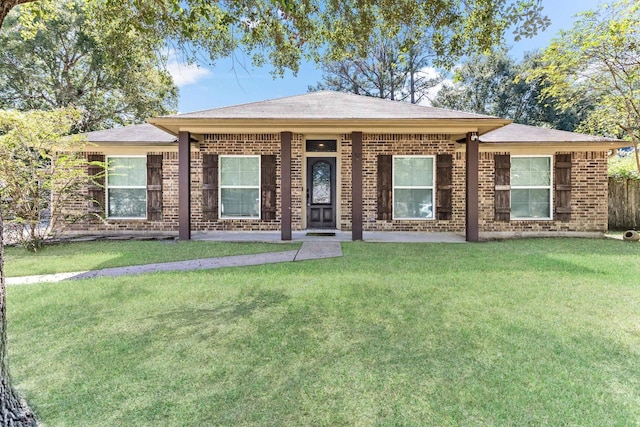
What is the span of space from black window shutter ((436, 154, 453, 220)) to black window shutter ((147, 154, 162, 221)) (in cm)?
749

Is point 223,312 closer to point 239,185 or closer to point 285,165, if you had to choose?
point 285,165

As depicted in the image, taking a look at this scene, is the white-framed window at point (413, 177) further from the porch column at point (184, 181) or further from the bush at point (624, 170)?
the bush at point (624, 170)

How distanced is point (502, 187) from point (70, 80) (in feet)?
72.4

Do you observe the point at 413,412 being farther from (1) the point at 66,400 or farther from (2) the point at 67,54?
(2) the point at 67,54

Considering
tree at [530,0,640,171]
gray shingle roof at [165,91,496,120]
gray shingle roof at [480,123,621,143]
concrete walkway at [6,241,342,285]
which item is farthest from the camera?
tree at [530,0,640,171]

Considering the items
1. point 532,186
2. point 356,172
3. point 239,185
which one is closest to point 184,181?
point 239,185

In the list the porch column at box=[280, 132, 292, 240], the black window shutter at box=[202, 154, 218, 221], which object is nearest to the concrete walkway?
the porch column at box=[280, 132, 292, 240]

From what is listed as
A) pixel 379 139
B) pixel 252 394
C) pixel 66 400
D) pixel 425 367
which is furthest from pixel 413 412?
pixel 379 139

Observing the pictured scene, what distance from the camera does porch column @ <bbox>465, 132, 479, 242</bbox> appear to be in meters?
7.95

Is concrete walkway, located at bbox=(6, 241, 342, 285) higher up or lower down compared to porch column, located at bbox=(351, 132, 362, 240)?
lower down

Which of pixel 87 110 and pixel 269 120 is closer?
pixel 269 120

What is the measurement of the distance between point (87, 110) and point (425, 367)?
2283 centimetres

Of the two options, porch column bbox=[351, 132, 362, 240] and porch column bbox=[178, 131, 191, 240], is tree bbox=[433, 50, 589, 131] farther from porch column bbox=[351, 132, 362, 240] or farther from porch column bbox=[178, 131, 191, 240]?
porch column bbox=[178, 131, 191, 240]

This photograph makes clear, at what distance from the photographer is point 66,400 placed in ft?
6.82
